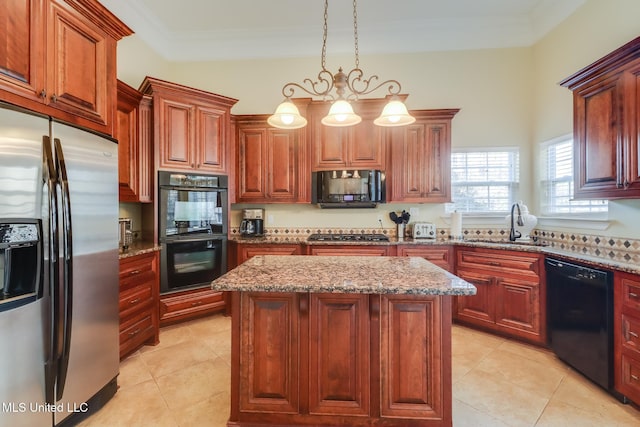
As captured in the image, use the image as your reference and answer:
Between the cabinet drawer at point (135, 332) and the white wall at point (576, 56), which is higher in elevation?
the white wall at point (576, 56)

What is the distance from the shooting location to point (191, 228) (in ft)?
10.2

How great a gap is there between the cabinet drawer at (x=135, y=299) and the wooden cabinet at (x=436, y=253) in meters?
2.67

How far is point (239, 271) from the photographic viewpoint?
5.42ft

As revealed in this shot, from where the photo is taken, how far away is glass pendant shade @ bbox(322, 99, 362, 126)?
5.75 ft

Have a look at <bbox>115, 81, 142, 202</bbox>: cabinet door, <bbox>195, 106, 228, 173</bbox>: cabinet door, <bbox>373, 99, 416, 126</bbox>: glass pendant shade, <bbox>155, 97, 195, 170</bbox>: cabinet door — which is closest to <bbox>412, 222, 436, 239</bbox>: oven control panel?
<bbox>373, 99, 416, 126</bbox>: glass pendant shade

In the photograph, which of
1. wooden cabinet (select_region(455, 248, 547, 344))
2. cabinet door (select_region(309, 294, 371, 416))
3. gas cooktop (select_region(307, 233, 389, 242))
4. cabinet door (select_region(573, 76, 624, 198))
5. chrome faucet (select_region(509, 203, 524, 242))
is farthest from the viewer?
gas cooktop (select_region(307, 233, 389, 242))

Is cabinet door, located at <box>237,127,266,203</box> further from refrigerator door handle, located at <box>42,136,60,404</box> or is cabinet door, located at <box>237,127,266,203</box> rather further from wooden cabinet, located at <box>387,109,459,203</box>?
refrigerator door handle, located at <box>42,136,60,404</box>

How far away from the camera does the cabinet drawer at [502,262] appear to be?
8.77 feet

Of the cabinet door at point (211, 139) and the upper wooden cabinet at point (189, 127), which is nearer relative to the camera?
the upper wooden cabinet at point (189, 127)

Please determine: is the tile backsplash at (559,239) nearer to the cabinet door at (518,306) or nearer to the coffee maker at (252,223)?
the coffee maker at (252,223)

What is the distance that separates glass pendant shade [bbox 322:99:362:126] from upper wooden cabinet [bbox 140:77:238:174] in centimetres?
183

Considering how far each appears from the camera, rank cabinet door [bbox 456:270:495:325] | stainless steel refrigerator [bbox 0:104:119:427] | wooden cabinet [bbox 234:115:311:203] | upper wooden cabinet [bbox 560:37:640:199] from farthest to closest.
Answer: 1. wooden cabinet [bbox 234:115:311:203]
2. cabinet door [bbox 456:270:495:325]
3. upper wooden cabinet [bbox 560:37:640:199]
4. stainless steel refrigerator [bbox 0:104:119:427]

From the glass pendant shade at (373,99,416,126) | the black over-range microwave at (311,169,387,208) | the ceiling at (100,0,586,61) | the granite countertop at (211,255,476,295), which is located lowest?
the granite countertop at (211,255,476,295)

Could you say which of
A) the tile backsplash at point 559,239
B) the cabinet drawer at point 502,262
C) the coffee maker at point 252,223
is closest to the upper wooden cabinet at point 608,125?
the tile backsplash at point 559,239
